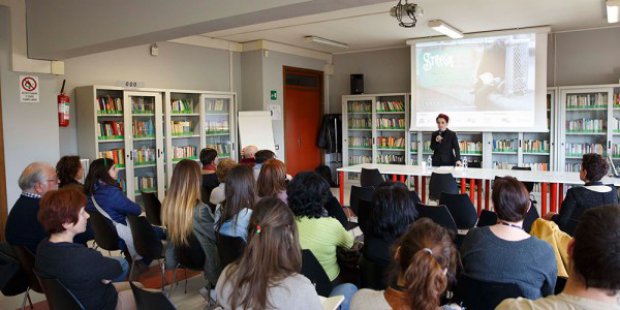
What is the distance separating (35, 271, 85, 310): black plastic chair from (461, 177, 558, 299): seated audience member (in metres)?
1.80

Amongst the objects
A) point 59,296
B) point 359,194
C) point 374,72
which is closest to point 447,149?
point 359,194

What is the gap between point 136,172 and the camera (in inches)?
280

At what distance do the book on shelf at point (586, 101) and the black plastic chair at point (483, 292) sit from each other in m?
6.87

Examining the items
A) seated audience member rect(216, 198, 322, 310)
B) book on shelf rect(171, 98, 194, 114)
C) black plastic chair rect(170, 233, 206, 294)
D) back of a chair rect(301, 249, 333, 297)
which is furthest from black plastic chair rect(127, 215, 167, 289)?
book on shelf rect(171, 98, 194, 114)

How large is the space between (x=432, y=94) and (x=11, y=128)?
6642 mm

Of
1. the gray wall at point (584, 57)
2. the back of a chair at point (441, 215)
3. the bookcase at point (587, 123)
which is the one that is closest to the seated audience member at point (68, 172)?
the back of a chair at point (441, 215)

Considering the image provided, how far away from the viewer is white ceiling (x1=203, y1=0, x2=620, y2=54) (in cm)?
639

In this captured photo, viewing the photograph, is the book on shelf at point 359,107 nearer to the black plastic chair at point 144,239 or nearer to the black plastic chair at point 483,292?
the black plastic chair at point 144,239

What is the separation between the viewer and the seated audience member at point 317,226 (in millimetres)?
2797

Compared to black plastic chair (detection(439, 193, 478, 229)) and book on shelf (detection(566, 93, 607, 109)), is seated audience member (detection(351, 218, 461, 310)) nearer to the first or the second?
black plastic chair (detection(439, 193, 478, 229))

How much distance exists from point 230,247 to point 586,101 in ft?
23.5

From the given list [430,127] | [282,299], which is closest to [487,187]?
[430,127]

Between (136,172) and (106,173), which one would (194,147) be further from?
(106,173)

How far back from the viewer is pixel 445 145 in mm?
→ 6867
